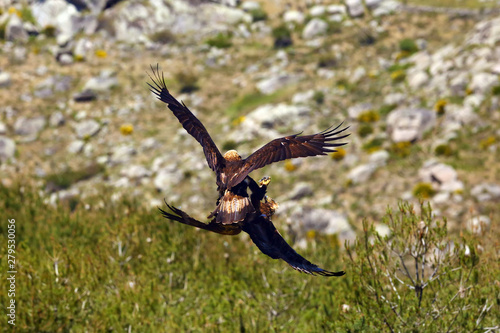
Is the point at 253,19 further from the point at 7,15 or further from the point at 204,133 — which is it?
the point at 204,133

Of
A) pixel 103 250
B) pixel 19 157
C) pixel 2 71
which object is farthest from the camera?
pixel 2 71

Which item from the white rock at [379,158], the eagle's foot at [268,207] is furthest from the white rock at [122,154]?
the eagle's foot at [268,207]

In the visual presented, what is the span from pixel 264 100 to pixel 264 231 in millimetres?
32939

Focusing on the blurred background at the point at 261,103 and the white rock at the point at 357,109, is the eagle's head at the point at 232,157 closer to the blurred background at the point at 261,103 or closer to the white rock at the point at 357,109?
the blurred background at the point at 261,103

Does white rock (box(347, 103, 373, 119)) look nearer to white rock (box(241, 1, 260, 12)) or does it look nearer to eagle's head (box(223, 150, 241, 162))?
white rock (box(241, 1, 260, 12))

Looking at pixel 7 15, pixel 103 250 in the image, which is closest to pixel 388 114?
pixel 103 250

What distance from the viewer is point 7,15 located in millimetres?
46625

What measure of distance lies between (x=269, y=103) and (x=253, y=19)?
20.1 metres

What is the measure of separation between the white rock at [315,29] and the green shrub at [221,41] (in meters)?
8.05

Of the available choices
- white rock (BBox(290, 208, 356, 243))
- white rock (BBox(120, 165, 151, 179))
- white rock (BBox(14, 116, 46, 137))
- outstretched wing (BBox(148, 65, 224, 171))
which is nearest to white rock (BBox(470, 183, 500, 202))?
white rock (BBox(290, 208, 356, 243))

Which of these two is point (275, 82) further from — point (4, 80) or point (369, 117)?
point (4, 80)

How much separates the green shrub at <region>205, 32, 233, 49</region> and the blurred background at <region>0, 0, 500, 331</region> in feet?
0.73

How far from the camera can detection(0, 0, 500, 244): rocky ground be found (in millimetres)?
23469

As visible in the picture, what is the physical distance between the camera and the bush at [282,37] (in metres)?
43.8
